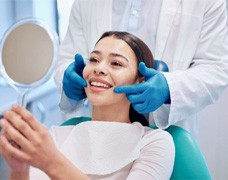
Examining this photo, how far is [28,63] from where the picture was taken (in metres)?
1.05

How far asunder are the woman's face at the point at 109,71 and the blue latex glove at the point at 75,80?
3cm

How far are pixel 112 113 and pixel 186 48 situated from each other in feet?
1.25

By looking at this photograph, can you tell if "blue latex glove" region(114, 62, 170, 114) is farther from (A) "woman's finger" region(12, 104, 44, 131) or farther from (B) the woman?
(A) "woman's finger" region(12, 104, 44, 131)

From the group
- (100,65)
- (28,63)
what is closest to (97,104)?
(100,65)

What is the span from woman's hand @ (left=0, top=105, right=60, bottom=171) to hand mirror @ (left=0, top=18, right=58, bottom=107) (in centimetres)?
30

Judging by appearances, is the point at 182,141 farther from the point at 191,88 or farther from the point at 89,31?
the point at 89,31

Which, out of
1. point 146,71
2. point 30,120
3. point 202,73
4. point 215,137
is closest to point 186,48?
point 202,73

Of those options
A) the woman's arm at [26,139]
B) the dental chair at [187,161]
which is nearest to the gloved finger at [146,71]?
the dental chair at [187,161]

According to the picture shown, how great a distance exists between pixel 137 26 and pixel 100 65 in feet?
1.13

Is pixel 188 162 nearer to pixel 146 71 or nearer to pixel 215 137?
pixel 146 71

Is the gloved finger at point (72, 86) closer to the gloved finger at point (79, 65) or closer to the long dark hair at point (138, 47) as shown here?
the gloved finger at point (79, 65)

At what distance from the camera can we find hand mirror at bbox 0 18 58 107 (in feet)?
3.39

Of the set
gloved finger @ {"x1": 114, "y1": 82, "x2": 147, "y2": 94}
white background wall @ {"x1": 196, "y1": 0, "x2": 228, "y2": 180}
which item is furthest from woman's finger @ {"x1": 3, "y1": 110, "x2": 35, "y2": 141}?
white background wall @ {"x1": 196, "y1": 0, "x2": 228, "y2": 180}

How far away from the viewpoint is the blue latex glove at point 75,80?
4.22 ft
